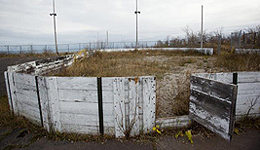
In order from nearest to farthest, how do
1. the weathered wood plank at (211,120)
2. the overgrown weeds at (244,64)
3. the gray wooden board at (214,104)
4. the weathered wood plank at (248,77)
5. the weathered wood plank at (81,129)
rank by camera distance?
the gray wooden board at (214,104)
the weathered wood plank at (211,120)
the weathered wood plank at (81,129)
the weathered wood plank at (248,77)
the overgrown weeds at (244,64)

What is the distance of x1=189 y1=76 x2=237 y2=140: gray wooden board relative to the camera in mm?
2228

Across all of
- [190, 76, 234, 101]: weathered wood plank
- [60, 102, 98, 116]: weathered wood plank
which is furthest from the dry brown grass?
[190, 76, 234, 101]: weathered wood plank

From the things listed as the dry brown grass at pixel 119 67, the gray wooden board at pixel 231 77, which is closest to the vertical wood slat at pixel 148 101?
the gray wooden board at pixel 231 77

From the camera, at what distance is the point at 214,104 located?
250 centimetres

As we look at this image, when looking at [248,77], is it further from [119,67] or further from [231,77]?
[119,67]

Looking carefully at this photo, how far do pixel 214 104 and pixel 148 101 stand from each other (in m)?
1.09

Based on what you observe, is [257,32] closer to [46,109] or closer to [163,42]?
[46,109]

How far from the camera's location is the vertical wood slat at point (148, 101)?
269 cm

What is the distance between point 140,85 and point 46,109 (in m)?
1.84

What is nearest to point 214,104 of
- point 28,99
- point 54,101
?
point 54,101

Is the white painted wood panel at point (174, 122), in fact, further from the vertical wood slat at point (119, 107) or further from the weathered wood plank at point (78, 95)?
the weathered wood plank at point (78, 95)

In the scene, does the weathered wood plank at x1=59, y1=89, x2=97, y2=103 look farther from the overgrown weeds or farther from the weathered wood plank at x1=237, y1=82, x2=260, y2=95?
the overgrown weeds

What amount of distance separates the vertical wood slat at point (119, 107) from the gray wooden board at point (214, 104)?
139 centimetres

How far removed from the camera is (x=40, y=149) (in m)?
2.56
